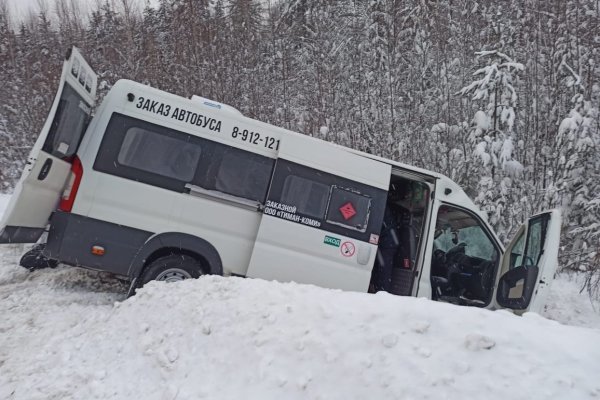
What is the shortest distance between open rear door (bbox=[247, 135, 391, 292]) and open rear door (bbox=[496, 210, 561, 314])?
6.23 feet

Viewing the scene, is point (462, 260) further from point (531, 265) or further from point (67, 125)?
point (67, 125)

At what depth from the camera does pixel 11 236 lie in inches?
193

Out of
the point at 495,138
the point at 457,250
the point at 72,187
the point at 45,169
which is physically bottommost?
the point at 72,187

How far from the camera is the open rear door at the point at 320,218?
18.7ft

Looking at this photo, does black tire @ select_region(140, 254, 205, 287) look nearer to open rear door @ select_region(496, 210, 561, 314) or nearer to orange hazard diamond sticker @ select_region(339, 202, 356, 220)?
orange hazard diamond sticker @ select_region(339, 202, 356, 220)

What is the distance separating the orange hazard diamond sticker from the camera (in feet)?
19.6

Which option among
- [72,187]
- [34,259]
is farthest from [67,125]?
[34,259]

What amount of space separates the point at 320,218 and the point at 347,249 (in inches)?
21.4

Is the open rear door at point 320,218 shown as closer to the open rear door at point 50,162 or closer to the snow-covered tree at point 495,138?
the open rear door at point 50,162

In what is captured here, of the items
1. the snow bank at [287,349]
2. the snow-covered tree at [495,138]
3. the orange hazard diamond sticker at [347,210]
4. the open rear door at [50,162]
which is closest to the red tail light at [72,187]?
the open rear door at [50,162]

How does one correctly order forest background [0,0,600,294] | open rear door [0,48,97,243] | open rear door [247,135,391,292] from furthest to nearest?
1. forest background [0,0,600,294]
2. open rear door [247,135,391,292]
3. open rear door [0,48,97,243]

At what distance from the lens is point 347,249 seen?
5.93 metres

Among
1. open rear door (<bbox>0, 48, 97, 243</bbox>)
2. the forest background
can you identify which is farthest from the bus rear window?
the forest background

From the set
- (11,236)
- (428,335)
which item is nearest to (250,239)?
(11,236)
